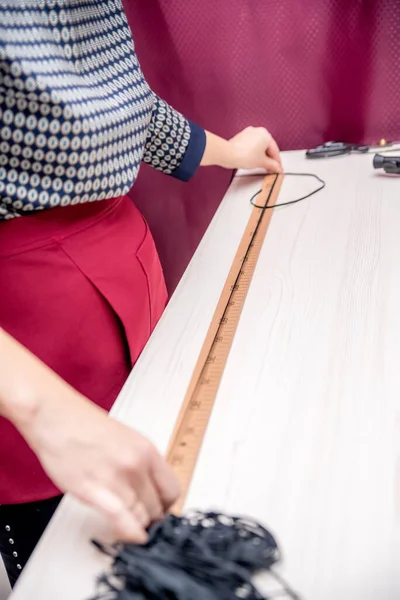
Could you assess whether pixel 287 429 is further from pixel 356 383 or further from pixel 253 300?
pixel 253 300

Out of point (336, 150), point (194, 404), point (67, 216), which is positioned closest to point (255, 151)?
point (336, 150)

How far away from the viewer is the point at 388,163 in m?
1.08

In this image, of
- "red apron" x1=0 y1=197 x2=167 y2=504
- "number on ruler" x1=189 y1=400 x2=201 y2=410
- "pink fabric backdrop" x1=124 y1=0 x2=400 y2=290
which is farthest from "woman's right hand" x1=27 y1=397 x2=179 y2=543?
"pink fabric backdrop" x1=124 y1=0 x2=400 y2=290

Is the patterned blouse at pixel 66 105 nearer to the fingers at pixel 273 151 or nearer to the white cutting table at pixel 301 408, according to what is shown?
the white cutting table at pixel 301 408

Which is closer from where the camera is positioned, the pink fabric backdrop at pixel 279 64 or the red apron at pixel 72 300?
the red apron at pixel 72 300

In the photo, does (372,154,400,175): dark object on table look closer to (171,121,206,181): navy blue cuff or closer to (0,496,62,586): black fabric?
(171,121,206,181): navy blue cuff

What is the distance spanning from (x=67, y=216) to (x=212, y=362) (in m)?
0.27

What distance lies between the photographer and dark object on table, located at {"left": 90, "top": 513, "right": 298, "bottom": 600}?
0.42 m

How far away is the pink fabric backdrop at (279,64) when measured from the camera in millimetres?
1177

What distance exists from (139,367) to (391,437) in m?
0.31

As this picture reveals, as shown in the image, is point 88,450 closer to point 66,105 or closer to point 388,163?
point 66,105

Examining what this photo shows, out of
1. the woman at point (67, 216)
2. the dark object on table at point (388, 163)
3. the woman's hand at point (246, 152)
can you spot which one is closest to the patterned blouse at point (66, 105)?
the woman at point (67, 216)

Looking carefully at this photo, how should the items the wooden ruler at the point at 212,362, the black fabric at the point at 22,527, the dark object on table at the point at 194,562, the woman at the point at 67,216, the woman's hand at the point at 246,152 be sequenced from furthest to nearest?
the woman's hand at the point at 246,152 → the black fabric at the point at 22,527 → the woman at the point at 67,216 → the wooden ruler at the point at 212,362 → the dark object on table at the point at 194,562

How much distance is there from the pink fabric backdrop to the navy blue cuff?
29 centimetres
